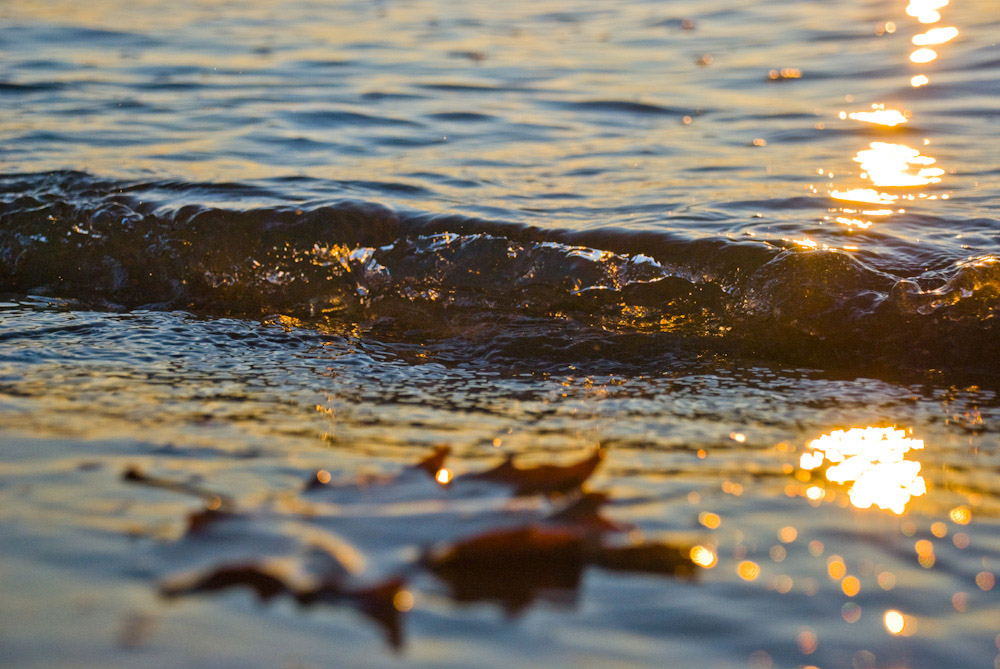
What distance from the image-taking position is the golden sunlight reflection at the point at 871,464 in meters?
1.67

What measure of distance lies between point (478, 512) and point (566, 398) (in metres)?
0.90

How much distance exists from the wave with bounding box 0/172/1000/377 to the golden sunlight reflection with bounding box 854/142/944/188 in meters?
1.45

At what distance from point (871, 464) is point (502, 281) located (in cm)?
175

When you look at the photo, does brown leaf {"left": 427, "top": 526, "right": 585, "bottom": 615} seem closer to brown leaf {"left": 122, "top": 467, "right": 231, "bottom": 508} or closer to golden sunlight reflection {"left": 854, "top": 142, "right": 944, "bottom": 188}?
brown leaf {"left": 122, "top": 467, "right": 231, "bottom": 508}

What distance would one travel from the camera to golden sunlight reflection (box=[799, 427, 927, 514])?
1673 millimetres

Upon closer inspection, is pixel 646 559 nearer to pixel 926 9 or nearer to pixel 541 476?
pixel 541 476

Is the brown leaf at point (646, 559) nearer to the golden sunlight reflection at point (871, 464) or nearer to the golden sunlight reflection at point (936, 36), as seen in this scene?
the golden sunlight reflection at point (871, 464)

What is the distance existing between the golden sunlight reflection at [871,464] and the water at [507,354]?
0.03 feet

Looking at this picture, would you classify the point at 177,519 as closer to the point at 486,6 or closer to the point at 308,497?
the point at 308,497

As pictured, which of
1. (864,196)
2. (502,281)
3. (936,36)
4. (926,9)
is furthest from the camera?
(926,9)

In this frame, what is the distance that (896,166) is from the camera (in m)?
4.68

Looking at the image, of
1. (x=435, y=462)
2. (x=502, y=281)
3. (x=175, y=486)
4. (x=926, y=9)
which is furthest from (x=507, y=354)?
(x=926, y=9)

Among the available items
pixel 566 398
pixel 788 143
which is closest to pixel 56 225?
pixel 566 398

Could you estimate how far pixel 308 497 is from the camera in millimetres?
1570
